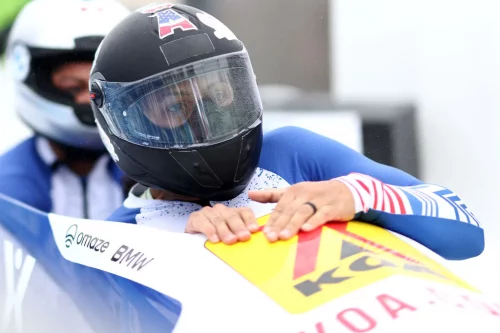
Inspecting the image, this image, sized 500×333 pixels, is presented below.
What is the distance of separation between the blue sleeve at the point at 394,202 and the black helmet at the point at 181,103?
159 millimetres

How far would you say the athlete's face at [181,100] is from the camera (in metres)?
1.97

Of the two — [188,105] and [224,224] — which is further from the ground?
[188,105]

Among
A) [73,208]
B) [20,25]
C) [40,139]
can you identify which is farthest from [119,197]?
[20,25]

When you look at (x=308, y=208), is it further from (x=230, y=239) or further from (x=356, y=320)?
(x=356, y=320)

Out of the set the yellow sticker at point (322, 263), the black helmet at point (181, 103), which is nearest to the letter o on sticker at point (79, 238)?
the black helmet at point (181, 103)

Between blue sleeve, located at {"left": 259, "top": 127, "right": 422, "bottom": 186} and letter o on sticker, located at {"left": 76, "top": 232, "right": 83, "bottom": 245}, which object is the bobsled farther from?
blue sleeve, located at {"left": 259, "top": 127, "right": 422, "bottom": 186}

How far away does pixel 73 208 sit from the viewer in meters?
3.58

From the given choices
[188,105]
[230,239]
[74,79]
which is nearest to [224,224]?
[230,239]

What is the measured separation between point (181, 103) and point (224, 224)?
388 millimetres

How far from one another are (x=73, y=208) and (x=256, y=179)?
5.18ft

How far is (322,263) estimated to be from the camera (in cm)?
153

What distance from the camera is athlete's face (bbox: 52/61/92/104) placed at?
140 inches

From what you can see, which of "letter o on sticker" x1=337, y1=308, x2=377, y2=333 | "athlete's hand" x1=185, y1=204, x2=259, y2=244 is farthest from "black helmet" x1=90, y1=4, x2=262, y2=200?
"letter o on sticker" x1=337, y1=308, x2=377, y2=333

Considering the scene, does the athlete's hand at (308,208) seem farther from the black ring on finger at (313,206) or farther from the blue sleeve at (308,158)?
the blue sleeve at (308,158)
